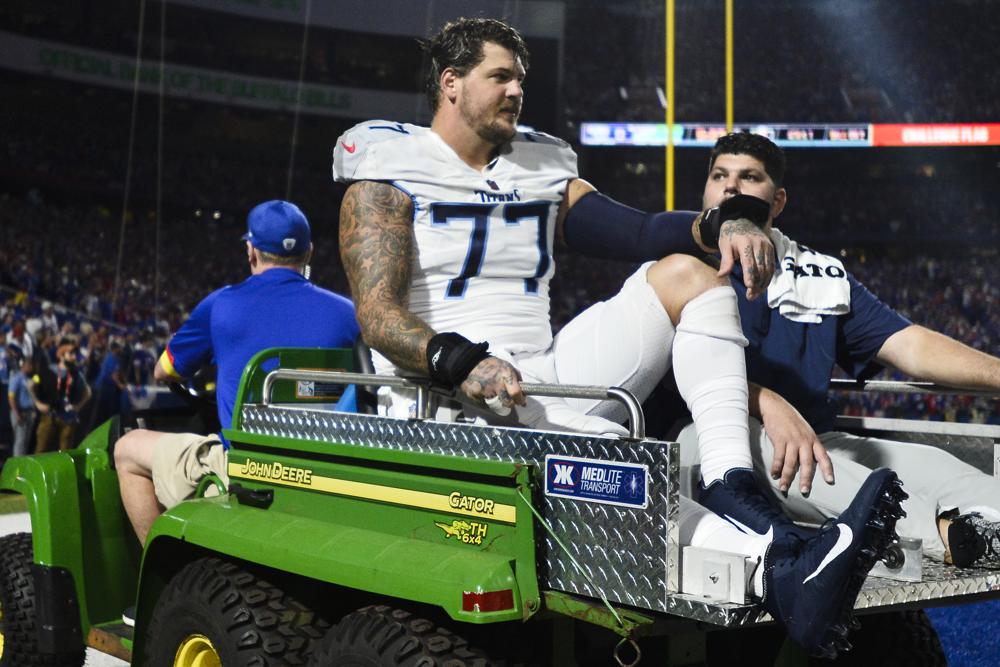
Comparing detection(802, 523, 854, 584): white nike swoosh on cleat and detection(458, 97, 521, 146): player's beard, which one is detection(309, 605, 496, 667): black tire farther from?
detection(458, 97, 521, 146): player's beard

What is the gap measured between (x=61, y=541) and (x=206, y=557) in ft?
3.15

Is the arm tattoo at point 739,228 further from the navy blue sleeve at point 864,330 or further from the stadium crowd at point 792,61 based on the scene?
the stadium crowd at point 792,61

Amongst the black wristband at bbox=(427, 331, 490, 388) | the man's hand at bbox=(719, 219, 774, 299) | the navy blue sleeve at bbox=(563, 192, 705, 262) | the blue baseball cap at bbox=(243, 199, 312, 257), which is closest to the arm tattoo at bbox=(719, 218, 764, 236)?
the man's hand at bbox=(719, 219, 774, 299)

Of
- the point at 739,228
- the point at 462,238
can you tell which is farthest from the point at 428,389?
the point at 739,228

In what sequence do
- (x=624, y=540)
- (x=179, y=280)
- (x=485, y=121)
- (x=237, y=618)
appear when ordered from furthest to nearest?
1. (x=179, y=280)
2. (x=485, y=121)
3. (x=237, y=618)
4. (x=624, y=540)

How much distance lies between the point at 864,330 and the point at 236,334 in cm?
181

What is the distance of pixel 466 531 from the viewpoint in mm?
2199

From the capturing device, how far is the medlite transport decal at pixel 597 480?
1959 mm

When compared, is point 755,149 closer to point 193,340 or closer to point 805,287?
point 805,287

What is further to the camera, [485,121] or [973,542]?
[485,121]

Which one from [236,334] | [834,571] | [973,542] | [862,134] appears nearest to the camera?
[834,571]

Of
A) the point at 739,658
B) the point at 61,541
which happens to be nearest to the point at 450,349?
the point at 739,658

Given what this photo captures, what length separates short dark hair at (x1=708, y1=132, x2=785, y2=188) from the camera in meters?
3.49

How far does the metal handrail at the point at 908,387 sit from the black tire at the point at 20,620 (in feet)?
7.96
